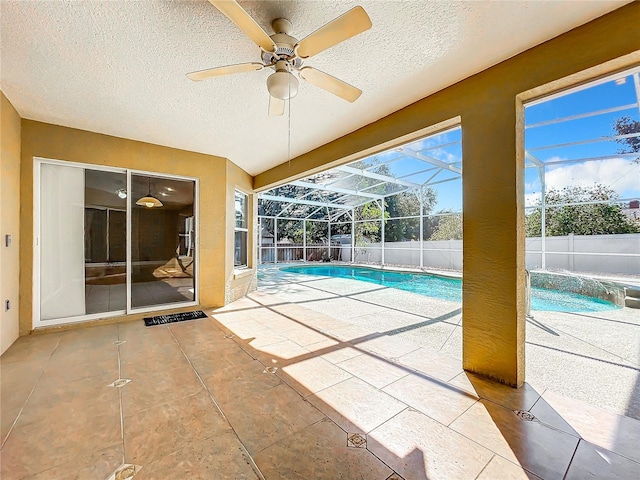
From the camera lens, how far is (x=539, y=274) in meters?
7.52

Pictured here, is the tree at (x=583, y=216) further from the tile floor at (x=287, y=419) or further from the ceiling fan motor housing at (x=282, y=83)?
the ceiling fan motor housing at (x=282, y=83)

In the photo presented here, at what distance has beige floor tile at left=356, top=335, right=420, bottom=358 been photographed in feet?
8.84

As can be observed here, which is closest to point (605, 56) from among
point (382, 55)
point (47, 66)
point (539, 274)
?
point (382, 55)

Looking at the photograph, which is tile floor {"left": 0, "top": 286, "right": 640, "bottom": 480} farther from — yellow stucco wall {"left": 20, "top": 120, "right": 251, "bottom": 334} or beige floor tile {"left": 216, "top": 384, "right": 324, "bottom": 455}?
yellow stucco wall {"left": 20, "top": 120, "right": 251, "bottom": 334}

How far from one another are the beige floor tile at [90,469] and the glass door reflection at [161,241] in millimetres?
2956

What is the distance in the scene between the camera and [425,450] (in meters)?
1.44

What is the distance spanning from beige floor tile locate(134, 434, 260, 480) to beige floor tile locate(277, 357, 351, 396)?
0.67 meters

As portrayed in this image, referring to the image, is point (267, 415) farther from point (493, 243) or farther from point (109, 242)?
point (109, 242)

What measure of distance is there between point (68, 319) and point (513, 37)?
547 cm

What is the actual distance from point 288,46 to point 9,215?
11.3 feet

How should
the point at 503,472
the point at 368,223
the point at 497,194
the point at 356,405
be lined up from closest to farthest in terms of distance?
1. the point at 503,472
2. the point at 356,405
3. the point at 497,194
4. the point at 368,223

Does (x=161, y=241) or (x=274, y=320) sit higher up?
(x=161, y=241)

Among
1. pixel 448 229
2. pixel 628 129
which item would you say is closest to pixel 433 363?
pixel 628 129

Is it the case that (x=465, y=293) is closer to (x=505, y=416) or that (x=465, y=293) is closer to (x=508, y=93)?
(x=505, y=416)
